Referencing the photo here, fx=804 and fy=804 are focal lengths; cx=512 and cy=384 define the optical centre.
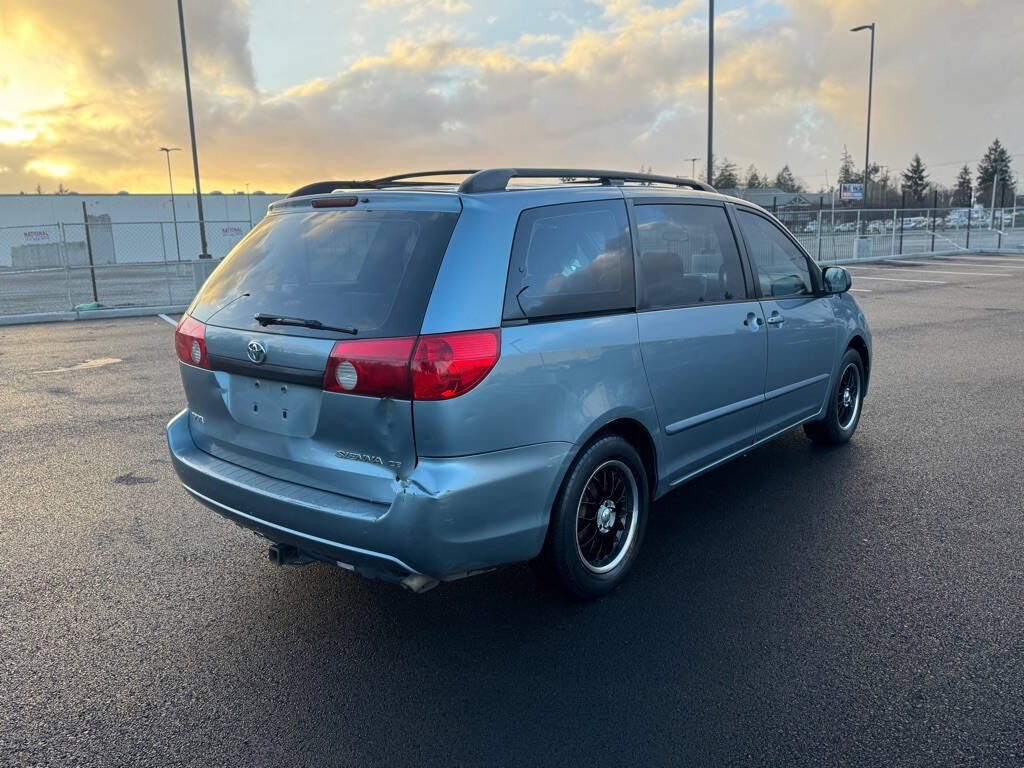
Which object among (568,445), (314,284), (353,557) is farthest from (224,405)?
(568,445)

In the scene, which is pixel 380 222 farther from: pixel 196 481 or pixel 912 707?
pixel 912 707

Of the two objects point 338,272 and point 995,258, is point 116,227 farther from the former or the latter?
point 338,272

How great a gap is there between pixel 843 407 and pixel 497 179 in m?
3.79

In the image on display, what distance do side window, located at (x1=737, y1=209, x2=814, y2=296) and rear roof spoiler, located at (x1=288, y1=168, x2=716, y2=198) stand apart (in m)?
0.38

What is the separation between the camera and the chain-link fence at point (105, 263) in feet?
70.6

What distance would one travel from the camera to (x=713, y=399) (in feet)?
13.8

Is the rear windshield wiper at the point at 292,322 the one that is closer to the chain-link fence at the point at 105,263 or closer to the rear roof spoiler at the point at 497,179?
the rear roof spoiler at the point at 497,179

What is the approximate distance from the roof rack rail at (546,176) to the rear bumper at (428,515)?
42.7 inches

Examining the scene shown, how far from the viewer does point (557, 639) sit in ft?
10.8

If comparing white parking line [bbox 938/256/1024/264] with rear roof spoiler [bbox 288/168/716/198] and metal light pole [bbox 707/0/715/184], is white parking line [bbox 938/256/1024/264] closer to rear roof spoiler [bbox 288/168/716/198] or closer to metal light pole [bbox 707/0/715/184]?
metal light pole [bbox 707/0/715/184]

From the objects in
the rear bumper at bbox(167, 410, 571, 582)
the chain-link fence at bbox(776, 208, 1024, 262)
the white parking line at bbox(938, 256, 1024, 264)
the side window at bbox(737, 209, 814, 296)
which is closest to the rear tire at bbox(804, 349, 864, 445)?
the side window at bbox(737, 209, 814, 296)

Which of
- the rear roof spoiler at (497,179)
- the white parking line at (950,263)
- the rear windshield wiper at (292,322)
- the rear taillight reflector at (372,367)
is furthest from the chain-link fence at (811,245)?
the rear taillight reflector at (372,367)

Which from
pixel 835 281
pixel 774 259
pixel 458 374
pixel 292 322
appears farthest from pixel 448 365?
pixel 835 281

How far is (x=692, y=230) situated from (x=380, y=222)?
186cm
